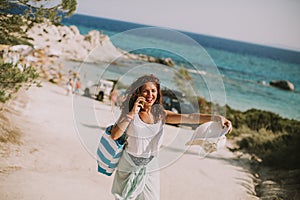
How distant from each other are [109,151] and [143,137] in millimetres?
322

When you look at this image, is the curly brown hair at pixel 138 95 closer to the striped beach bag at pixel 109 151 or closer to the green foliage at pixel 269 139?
the striped beach bag at pixel 109 151

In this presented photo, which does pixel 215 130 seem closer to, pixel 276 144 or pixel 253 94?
pixel 276 144

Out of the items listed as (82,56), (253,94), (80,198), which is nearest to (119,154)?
(80,198)

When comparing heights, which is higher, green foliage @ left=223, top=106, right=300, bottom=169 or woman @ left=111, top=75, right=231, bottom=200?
woman @ left=111, top=75, right=231, bottom=200

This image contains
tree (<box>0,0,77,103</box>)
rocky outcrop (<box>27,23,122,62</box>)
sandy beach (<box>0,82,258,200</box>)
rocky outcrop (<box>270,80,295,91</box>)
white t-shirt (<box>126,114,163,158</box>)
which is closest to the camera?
white t-shirt (<box>126,114,163,158</box>)

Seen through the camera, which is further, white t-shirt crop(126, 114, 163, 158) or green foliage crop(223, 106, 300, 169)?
green foliage crop(223, 106, 300, 169)

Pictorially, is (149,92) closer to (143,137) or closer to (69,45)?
(143,137)

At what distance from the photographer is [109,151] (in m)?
2.74

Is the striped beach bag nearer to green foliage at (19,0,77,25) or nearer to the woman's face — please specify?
the woman's face

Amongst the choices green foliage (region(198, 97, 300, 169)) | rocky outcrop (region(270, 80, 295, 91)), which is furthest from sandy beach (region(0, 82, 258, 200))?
rocky outcrop (region(270, 80, 295, 91))

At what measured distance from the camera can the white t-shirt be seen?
266 cm

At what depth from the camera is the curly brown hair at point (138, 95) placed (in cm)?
268

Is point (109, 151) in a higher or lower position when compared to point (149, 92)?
lower

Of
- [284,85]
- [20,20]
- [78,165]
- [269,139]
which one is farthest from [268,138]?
[284,85]
